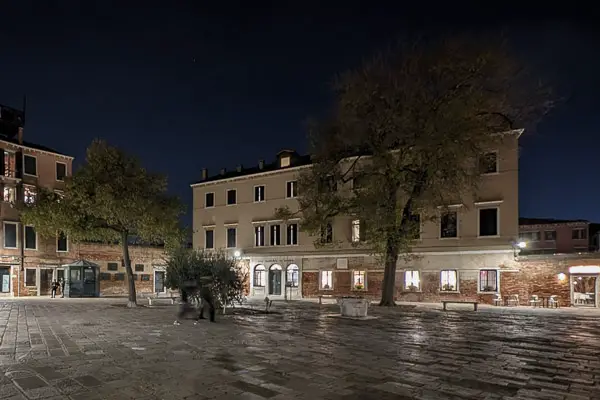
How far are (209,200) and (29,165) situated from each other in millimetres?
14349

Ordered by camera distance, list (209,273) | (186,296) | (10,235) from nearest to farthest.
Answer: (186,296)
(209,273)
(10,235)

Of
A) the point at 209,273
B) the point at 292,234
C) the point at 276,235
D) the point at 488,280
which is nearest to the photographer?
the point at 209,273

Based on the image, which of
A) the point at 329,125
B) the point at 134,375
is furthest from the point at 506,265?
the point at 134,375

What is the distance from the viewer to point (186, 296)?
1944cm

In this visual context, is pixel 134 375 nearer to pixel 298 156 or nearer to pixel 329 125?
pixel 329 125

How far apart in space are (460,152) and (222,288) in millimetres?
11944

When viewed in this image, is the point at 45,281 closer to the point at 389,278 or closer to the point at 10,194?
the point at 10,194

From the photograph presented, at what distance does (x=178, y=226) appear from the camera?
91.1 ft

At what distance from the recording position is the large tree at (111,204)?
25000mm

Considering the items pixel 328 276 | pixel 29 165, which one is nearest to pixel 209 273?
pixel 328 276

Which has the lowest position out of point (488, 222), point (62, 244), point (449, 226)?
point (62, 244)

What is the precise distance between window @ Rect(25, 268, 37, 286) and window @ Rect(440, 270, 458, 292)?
29.9 m

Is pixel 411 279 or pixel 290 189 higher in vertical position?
pixel 290 189

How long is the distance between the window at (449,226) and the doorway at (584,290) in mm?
7101
